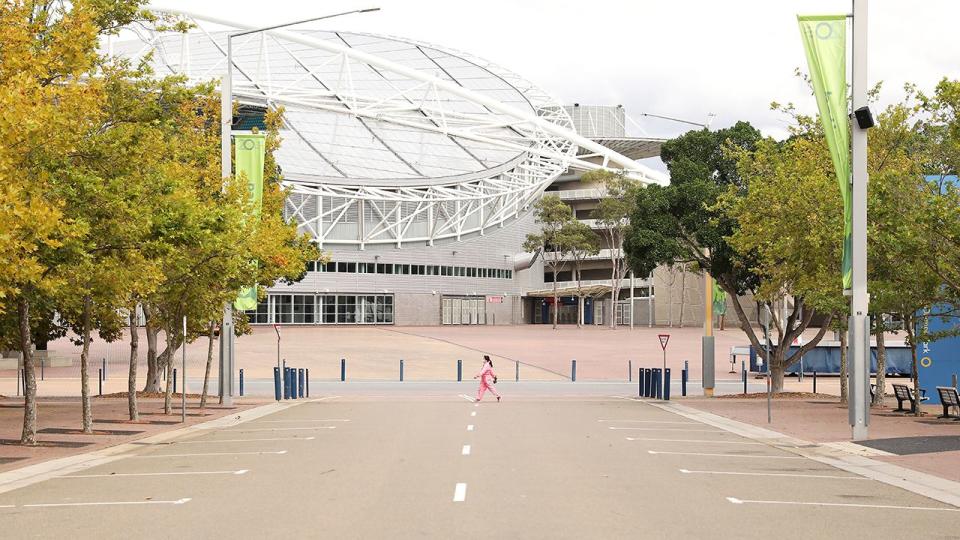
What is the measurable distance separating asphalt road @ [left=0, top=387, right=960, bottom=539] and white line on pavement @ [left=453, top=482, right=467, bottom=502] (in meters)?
0.02

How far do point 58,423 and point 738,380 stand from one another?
33.2 m

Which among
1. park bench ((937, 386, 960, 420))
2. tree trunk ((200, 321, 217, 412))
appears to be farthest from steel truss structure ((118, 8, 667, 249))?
park bench ((937, 386, 960, 420))

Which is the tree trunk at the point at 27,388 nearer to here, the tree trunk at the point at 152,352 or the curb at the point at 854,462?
the tree trunk at the point at 152,352

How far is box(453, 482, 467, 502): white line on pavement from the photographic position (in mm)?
12992

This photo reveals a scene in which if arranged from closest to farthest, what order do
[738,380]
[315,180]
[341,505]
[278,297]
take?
[341,505] < [738,380] < [315,180] < [278,297]

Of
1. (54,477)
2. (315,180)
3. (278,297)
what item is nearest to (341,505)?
(54,477)

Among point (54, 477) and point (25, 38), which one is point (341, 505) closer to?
point (54, 477)

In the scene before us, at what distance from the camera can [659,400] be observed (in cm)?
3684

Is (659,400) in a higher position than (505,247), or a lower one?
lower

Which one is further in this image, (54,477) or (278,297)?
(278,297)

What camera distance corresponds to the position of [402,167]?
316ft

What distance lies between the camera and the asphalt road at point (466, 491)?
11156mm

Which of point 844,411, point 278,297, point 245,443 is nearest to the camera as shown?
point 245,443

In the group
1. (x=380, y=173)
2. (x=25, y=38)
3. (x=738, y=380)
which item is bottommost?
(x=738, y=380)
